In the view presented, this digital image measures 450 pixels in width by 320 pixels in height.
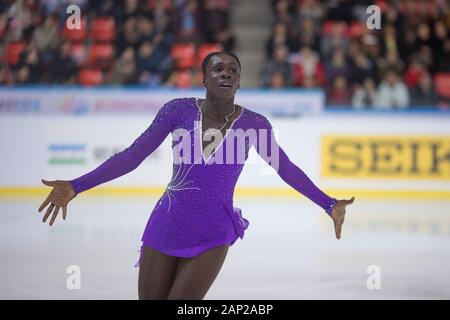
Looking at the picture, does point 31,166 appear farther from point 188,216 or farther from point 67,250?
point 188,216

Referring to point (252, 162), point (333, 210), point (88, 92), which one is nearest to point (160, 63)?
point (88, 92)

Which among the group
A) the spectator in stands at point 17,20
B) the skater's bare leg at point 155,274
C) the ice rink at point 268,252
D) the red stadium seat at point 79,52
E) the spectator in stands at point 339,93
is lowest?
the ice rink at point 268,252

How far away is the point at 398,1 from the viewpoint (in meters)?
13.8

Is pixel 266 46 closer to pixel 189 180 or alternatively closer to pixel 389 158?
pixel 389 158

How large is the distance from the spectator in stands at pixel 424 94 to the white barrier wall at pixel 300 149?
22 cm

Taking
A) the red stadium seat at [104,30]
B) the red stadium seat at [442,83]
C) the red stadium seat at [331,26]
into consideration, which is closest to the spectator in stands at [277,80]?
the red stadium seat at [331,26]

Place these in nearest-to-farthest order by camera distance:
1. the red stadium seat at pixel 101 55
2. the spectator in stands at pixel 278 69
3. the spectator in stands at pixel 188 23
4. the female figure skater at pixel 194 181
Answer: the female figure skater at pixel 194 181 → the spectator in stands at pixel 278 69 → the red stadium seat at pixel 101 55 → the spectator in stands at pixel 188 23

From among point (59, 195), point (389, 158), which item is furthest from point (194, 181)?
point (389, 158)

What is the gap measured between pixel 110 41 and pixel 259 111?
9.82 feet

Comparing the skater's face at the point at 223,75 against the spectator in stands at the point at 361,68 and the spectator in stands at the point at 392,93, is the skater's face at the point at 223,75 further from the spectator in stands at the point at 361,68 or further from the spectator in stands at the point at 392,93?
the spectator in stands at the point at 361,68

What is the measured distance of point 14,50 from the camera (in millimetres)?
12242

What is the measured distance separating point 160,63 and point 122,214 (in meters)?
4.06

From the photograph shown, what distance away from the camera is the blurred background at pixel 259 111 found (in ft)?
27.1

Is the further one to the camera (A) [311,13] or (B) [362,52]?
(A) [311,13]
